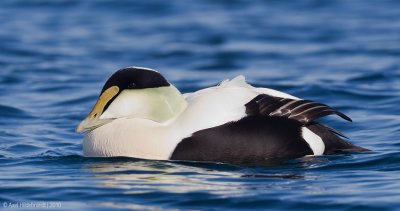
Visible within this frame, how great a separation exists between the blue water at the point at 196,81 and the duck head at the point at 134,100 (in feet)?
1.11

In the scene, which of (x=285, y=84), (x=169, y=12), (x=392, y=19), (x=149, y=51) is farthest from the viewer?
(x=169, y=12)

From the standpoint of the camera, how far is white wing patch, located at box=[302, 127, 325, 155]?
767 cm

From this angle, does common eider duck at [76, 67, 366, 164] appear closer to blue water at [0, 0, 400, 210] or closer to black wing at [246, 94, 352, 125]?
black wing at [246, 94, 352, 125]

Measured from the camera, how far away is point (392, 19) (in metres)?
17.0

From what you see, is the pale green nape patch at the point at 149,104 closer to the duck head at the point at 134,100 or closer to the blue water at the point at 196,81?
the duck head at the point at 134,100

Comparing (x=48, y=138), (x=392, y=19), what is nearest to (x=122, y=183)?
(x=48, y=138)

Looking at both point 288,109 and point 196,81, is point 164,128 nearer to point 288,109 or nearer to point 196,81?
point 288,109

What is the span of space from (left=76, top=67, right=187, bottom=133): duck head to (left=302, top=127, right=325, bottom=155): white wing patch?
90 cm

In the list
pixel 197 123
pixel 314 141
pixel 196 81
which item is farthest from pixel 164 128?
pixel 196 81

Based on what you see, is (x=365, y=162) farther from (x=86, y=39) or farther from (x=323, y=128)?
(x=86, y=39)

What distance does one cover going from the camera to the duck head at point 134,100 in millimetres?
7609

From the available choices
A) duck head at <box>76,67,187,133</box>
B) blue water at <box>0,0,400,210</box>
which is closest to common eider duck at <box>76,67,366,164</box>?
duck head at <box>76,67,187,133</box>

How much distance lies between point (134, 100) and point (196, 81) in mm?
5199

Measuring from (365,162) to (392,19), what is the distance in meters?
9.71
